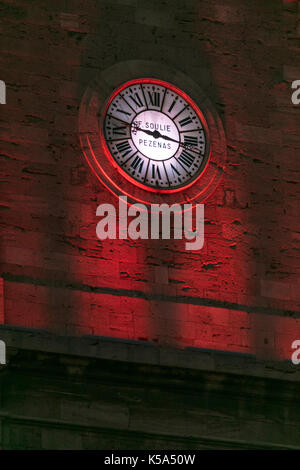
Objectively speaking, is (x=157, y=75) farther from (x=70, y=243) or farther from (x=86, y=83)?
(x=70, y=243)

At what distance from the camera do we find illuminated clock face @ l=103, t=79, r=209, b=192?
2775 cm

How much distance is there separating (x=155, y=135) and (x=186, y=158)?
637 millimetres

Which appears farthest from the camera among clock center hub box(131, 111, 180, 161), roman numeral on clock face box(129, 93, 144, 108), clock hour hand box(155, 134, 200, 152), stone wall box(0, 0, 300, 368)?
roman numeral on clock face box(129, 93, 144, 108)

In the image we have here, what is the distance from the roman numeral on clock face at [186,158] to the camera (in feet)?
92.0

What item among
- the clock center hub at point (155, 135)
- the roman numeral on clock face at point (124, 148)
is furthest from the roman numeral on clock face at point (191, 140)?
the roman numeral on clock face at point (124, 148)

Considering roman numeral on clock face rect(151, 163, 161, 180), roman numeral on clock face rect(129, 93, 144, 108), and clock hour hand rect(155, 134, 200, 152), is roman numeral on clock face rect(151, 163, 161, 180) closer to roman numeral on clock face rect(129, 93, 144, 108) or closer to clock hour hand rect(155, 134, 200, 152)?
clock hour hand rect(155, 134, 200, 152)

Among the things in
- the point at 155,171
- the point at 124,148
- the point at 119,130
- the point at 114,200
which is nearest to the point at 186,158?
the point at 155,171

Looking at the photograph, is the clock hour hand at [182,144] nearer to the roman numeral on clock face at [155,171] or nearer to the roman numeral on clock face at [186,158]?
the roman numeral on clock face at [186,158]

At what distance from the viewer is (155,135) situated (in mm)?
27891

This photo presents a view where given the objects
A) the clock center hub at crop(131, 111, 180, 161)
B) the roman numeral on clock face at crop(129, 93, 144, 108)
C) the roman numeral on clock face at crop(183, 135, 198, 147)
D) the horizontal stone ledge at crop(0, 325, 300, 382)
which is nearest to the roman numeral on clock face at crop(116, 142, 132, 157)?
the clock center hub at crop(131, 111, 180, 161)

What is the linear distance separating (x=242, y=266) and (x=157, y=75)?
3.42 m

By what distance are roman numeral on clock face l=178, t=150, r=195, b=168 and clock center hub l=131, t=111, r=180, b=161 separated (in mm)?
142
